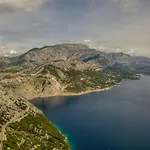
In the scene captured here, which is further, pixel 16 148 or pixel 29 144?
pixel 29 144

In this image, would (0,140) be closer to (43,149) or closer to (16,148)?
(16,148)

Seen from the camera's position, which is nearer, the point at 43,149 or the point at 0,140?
the point at 0,140

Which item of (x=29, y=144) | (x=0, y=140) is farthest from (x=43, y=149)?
(x=0, y=140)

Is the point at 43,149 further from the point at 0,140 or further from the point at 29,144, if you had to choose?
the point at 0,140

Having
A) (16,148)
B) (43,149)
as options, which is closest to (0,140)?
(16,148)

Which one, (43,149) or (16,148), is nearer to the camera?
(16,148)
